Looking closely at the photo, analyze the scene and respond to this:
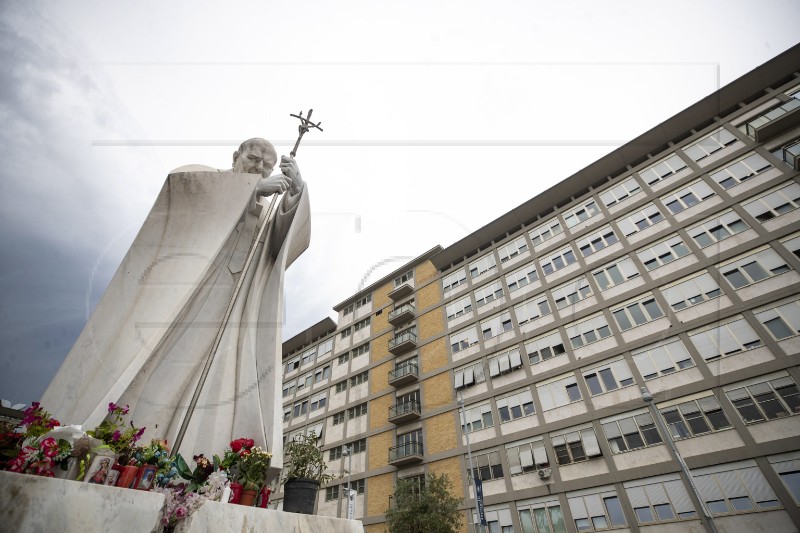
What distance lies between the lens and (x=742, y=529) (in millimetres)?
13242

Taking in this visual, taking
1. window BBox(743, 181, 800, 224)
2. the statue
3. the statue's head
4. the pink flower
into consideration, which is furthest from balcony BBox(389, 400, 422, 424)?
the pink flower

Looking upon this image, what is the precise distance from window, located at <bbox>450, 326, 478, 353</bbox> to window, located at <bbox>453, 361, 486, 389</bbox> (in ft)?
4.69

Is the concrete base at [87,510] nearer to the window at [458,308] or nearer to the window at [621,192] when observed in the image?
the window at [458,308]

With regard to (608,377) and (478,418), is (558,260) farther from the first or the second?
(478,418)

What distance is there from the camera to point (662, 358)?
57.7ft

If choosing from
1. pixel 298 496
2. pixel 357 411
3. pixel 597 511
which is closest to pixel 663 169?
pixel 597 511

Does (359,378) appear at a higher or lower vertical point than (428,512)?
higher

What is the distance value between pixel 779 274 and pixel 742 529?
10171 millimetres

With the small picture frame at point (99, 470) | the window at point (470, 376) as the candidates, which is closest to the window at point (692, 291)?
the window at point (470, 376)

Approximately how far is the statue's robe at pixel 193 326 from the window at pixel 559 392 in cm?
1856

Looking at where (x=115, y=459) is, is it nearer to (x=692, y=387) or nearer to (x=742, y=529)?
(x=742, y=529)

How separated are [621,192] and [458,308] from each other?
12.6m

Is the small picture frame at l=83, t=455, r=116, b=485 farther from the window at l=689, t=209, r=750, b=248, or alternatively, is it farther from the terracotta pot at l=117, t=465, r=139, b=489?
the window at l=689, t=209, r=750, b=248

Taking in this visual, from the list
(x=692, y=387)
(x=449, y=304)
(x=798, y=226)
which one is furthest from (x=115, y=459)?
(x=449, y=304)
